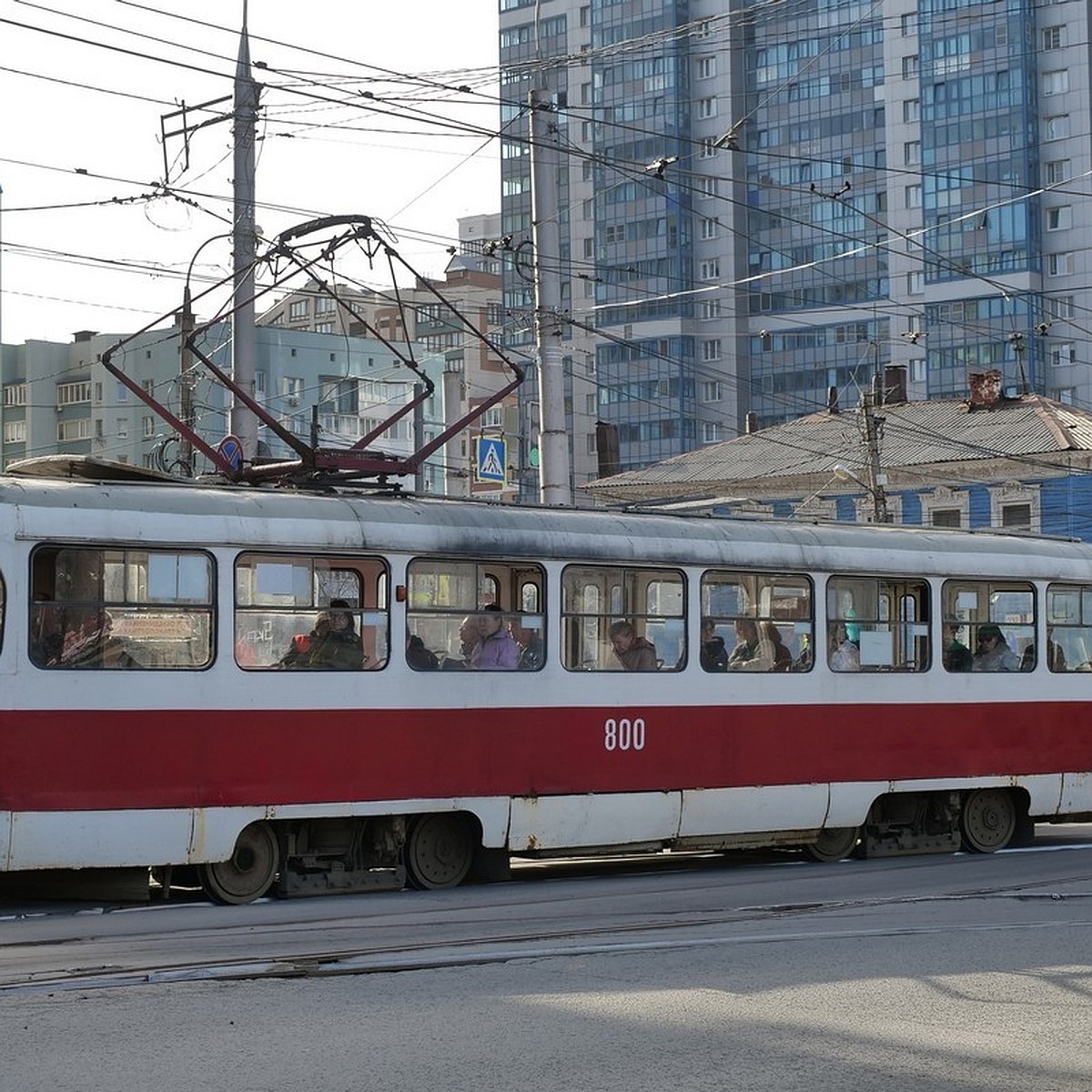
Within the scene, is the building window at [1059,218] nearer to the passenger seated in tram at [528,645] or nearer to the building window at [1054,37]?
the building window at [1054,37]

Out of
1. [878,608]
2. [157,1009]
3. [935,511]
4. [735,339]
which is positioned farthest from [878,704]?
[735,339]

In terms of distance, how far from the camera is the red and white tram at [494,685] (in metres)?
12.7

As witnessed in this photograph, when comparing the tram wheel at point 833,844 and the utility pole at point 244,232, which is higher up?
Result: the utility pole at point 244,232

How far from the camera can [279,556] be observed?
13.5m

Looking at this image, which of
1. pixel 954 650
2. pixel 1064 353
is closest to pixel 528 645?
pixel 954 650

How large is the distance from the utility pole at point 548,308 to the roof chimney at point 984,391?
39.5 m

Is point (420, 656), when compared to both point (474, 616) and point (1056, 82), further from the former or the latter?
point (1056, 82)

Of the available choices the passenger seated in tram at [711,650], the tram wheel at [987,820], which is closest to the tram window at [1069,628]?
the tram wheel at [987,820]

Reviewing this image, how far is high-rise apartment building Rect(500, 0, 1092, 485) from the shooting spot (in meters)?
88.4

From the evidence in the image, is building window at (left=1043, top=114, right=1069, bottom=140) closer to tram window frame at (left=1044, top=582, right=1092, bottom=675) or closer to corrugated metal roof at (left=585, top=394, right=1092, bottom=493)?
corrugated metal roof at (left=585, top=394, right=1092, bottom=493)

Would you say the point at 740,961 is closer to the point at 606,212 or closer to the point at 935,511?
the point at 935,511

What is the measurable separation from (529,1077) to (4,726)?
6028 millimetres

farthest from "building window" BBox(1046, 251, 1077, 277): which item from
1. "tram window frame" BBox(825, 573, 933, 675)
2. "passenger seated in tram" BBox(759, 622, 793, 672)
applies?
"passenger seated in tram" BBox(759, 622, 793, 672)

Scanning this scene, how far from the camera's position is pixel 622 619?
50.2ft
